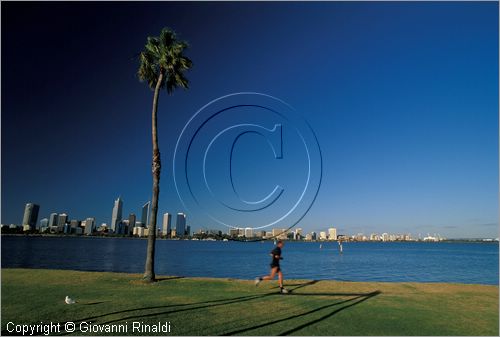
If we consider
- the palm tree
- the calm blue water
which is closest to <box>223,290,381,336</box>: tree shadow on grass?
the palm tree

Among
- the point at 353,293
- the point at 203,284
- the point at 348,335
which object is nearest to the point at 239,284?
the point at 203,284

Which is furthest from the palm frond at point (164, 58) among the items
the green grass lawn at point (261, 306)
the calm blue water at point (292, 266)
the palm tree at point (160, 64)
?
the calm blue water at point (292, 266)

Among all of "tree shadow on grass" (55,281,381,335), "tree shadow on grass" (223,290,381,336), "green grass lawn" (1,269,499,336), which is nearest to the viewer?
"tree shadow on grass" (223,290,381,336)

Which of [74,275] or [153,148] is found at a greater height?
[153,148]

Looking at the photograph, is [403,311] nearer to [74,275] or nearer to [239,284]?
[239,284]

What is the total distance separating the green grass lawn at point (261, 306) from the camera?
33.0 ft

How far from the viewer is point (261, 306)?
1259cm

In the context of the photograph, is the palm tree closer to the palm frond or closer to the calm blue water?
the palm frond

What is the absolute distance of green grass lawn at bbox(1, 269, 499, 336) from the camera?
10.1 metres

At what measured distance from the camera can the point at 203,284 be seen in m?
18.3

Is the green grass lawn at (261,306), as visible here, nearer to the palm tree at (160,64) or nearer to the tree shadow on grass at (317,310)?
the tree shadow on grass at (317,310)

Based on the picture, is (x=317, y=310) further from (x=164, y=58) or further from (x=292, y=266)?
(x=292, y=266)

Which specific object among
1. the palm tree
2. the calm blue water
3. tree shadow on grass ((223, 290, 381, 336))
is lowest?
the calm blue water

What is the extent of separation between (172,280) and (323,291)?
29.3 ft
